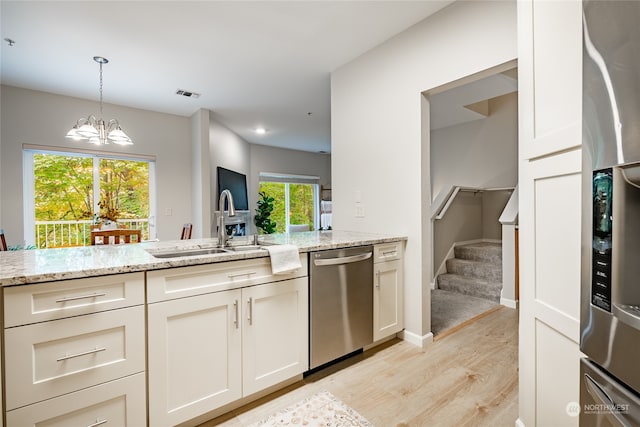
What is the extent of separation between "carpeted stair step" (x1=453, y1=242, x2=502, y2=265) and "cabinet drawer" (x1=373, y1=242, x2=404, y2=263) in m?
2.20

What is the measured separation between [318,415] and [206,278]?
976mm

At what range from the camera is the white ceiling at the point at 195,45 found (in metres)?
2.30

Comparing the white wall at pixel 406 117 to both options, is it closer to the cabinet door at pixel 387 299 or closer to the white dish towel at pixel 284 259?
the cabinet door at pixel 387 299

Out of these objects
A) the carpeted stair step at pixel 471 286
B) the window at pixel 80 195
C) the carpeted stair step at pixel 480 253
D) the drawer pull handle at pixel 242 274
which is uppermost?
the window at pixel 80 195

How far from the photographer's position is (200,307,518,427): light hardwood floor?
5.33ft

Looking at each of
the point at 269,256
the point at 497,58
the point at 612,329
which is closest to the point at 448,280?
the point at 497,58

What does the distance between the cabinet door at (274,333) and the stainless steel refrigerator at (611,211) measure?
1.39 m

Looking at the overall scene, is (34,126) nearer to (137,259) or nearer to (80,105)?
(80,105)

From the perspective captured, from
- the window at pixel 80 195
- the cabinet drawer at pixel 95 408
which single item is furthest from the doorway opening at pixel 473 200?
the window at pixel 80 195

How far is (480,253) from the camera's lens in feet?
13.5

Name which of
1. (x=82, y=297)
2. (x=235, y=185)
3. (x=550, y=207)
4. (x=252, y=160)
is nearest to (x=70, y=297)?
(x=82, y=297)

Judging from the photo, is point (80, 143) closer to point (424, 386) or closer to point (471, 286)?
point (424, 386)

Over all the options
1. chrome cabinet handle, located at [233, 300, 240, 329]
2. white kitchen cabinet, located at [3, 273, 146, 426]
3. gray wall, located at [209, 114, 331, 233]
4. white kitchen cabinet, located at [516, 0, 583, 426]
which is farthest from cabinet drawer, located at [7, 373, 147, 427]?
gray wall, located at [209, 114, 331, 233]

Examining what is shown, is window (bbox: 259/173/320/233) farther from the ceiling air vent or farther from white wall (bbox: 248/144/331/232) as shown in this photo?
the ceiling air vent
